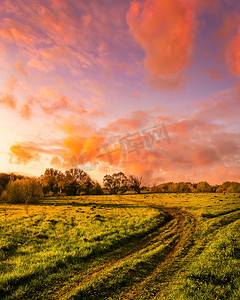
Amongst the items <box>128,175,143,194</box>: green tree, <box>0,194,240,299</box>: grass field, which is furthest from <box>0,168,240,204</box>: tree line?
<box>0,194,240,299</box>: grass field

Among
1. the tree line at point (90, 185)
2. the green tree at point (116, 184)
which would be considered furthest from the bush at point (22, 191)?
the green tree at point (116, 184)

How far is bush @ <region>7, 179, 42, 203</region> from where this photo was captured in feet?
211

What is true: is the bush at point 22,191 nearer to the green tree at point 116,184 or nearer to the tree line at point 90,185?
the tree line at point 90,185

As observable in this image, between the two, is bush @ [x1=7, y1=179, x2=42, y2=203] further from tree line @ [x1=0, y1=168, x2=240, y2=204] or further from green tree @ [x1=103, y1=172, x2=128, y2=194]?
green tree @ [x1=103, y1=172, x2=128, y2=194]

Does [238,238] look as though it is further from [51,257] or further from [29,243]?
[29,243]

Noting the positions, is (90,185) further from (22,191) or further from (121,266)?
(121,266)

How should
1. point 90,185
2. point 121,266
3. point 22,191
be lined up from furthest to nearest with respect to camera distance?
point 90,185 → point 22,191 → point 121,266

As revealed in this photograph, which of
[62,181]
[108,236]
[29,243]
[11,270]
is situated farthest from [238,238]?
[62,181]

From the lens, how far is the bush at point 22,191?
2535 inches

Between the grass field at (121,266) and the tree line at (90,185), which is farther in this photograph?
the tree line at (90,185)

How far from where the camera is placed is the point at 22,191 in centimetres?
6600

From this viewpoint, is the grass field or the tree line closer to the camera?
the grass field

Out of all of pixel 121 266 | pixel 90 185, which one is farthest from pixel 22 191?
pixel 121 266

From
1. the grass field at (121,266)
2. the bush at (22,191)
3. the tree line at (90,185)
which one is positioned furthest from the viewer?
the tree line at (90,185)
